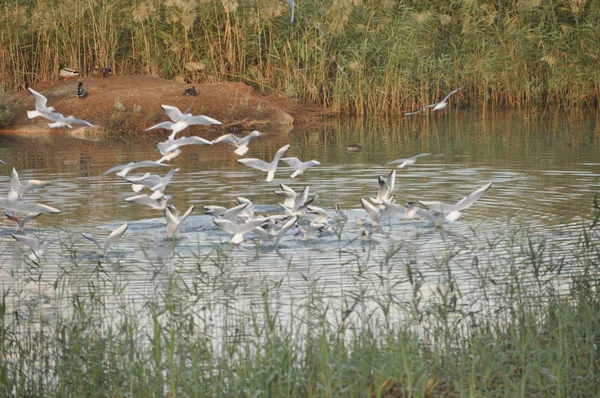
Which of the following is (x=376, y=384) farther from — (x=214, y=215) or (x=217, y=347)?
(x=214, y=215)

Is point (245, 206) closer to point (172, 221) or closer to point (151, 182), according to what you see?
point (172, 221)

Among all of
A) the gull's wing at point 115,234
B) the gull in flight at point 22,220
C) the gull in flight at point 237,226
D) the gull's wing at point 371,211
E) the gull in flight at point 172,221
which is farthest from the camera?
the gull in flight at point 22,220

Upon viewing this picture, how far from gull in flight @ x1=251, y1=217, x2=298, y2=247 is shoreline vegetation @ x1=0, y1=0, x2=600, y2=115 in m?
12.1

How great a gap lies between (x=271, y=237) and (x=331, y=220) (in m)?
1.18

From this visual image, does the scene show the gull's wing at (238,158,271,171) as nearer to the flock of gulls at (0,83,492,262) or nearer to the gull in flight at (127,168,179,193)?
the flock of gulls at (0,83,492,262)

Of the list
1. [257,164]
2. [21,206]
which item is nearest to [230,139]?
[257,164]

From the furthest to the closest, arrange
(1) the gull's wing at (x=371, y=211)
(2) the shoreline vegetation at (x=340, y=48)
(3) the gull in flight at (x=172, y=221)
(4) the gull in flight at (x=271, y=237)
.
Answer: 1. (2) the shoreline vegetation at (x=340, y=48)
2. (1) the gull's wing at (x=371, y=211)
3. (3) the gull in flight at (x=172, y=221)
4. (4) the gull in flight at (x=271, y=237)

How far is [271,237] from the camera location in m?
7.72

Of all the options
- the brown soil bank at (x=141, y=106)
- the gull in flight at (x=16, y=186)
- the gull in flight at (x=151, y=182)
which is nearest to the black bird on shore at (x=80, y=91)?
the brown soil bank at (x=141, y=106)

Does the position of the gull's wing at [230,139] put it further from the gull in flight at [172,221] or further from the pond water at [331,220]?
the pond water at [331,220]

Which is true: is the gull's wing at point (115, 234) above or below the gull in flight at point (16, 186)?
below

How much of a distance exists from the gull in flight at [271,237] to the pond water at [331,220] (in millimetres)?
91

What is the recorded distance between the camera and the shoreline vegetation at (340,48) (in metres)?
19.8

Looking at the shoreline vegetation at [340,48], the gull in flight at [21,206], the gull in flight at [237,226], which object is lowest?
the gull in flight at [237,226]
